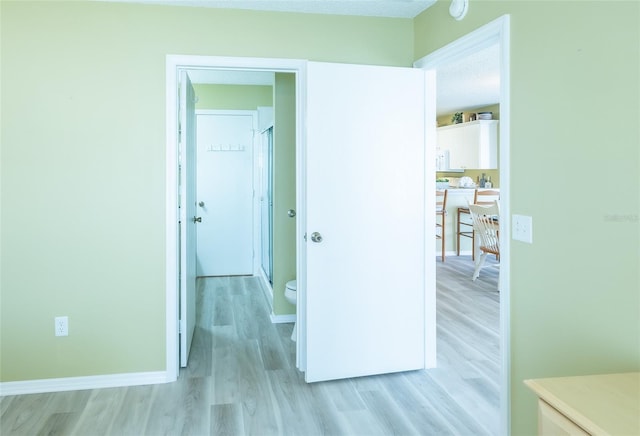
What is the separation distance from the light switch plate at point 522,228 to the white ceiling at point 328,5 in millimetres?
1456

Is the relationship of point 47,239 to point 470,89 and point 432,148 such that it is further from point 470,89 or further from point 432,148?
point 470,89

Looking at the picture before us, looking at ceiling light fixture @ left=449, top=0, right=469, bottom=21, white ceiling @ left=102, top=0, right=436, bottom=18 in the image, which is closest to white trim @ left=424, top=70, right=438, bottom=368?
white ceiling @ left=102, top=0, right=436, bottom=18

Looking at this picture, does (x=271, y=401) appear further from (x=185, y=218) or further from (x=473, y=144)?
(x=473, y=144)

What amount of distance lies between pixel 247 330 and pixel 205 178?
94.6 inches

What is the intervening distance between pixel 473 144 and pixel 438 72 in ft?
8.89

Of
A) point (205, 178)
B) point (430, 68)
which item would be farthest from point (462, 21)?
point (205, 178)

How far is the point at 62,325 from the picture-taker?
8.68ft

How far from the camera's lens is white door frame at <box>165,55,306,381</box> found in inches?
106

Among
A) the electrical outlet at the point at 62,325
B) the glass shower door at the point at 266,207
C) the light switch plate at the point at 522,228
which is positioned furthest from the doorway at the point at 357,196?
the glass shower door at the point at 266,207

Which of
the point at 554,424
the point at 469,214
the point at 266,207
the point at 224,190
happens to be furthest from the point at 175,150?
the point at 469,214

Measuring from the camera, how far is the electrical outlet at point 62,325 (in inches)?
104

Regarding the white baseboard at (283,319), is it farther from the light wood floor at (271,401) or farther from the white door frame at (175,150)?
the white door frame at (175,150)

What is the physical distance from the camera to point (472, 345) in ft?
11.0

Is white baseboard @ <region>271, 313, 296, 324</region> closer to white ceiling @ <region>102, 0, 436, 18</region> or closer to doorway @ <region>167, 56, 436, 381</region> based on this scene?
doorway @ <region>167, 56, 436, 381</region>
